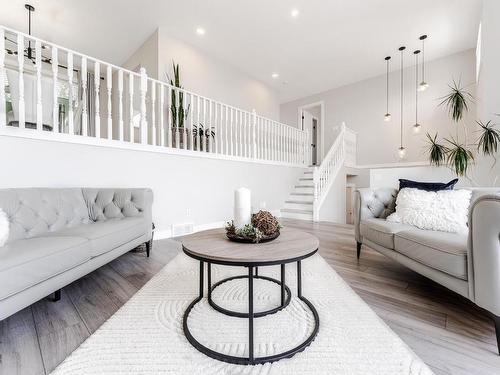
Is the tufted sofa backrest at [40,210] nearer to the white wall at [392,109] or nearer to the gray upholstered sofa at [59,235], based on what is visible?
the gray upholstered sofa at [59,235]

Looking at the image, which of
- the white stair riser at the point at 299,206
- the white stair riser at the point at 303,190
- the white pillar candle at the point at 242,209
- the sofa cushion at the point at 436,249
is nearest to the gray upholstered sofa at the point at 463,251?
the sofa cushion at the point at 436,249

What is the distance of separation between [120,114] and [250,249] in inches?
110

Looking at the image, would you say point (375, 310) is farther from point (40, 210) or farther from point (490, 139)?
point (490, 139)

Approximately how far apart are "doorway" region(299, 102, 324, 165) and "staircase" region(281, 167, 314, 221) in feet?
5.53

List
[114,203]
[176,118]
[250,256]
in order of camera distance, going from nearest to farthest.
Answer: [250,256] → [114,203] → [176,118]

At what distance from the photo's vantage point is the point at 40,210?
190cm

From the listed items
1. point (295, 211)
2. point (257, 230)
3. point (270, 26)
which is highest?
point (270, 26)

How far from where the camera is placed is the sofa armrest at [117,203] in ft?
7.80

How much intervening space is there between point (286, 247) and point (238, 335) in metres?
0.53

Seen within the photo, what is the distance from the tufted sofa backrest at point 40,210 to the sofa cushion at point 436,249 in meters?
2.81

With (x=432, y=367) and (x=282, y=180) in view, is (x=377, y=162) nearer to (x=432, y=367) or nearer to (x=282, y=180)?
(x=282, y=180)

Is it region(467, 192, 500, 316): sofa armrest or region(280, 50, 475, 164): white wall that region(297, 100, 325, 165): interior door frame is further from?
region(467, 192, 500, 316): sofa armrest

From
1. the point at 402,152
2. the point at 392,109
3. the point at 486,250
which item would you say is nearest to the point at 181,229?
the point at 486,250

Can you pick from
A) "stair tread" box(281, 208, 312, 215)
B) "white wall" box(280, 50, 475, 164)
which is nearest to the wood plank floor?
"stair tread" box(281, 208, 312, 215)
